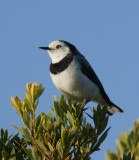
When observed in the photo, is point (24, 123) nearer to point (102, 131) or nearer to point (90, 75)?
point (102, 131)

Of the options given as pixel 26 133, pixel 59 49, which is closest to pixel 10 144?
pixel 26 133

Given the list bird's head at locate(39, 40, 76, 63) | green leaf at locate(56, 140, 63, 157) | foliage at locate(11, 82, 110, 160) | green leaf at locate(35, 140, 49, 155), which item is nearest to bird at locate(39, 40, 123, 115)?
bird's head at locate(39, 40, 76, 63)

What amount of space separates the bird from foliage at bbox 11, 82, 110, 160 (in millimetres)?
2382

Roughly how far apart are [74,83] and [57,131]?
2.95 m

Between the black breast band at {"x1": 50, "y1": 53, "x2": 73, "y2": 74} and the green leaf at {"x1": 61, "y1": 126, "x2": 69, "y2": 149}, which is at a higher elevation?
the black breast band at {"x1": 50, "y1": 53, "x2": 73, "y2": 74}

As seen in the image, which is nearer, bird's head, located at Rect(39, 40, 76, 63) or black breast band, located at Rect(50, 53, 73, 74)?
black breast band, located at Rect(50, 53, 73, 74)

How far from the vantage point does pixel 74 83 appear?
5.51m

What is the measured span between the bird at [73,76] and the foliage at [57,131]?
238 cm

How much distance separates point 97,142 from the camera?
2727 millimetres

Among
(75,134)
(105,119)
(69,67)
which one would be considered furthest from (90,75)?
(75,134)

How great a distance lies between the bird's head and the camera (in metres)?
6.23

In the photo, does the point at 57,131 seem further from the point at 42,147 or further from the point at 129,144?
the point at 129,144

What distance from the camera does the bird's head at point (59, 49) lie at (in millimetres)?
6230

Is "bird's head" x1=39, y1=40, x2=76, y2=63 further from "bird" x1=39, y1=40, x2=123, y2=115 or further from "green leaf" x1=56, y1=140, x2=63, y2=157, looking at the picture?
"green leaf" x1=56, y1=140, x2=63, y2=157
